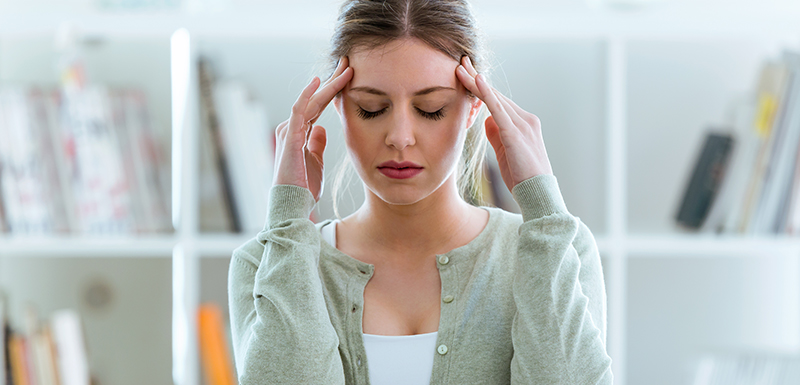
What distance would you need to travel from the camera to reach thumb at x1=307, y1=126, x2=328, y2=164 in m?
1.04

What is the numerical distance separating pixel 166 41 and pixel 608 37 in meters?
1.03

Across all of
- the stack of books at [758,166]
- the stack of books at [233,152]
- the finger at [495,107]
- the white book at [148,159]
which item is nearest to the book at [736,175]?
the stack of books at [758,166]

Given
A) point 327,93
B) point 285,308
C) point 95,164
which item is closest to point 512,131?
point 327,93

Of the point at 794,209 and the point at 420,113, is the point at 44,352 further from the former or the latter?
the point at 794,209

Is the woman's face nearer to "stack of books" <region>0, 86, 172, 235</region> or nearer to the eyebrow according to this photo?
the eyebrow

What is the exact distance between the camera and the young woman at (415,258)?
88 centimetres

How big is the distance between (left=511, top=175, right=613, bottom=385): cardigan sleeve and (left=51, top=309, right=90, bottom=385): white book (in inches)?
48.7

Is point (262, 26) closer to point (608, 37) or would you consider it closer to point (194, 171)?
point (194, 171)

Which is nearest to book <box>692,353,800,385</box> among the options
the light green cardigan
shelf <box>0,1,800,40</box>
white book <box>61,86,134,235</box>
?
shelf <box>0,1,800,40</box>

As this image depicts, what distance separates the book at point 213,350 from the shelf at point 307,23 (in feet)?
2.22

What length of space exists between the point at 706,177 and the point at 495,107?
1002mm

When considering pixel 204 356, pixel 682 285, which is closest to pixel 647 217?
pixel 682 285

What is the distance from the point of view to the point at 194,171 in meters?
1.67

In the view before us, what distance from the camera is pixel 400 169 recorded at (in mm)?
917
